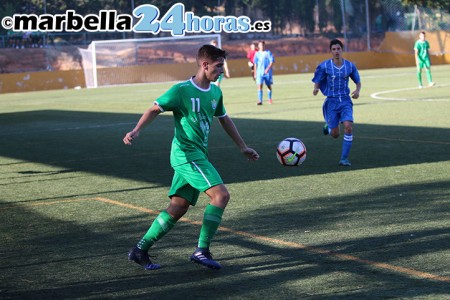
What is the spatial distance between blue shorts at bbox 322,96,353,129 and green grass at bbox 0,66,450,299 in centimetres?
69

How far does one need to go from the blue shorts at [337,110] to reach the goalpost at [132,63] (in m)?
36.3

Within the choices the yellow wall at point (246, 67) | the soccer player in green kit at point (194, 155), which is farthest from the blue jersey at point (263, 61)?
the yellow wall at point (246, 67)

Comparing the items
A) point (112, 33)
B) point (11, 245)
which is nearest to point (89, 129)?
point (11, 245)

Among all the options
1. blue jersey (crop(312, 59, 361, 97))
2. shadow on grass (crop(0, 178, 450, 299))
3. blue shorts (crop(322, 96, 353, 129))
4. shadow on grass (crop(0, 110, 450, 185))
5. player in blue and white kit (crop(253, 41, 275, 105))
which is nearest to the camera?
shadow on grass (crop(0, 178, 450, 299))

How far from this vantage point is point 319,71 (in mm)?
14664

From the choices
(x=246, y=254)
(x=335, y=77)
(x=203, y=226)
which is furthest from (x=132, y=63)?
(x=203, y=226)

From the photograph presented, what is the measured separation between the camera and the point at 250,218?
979 centimetres

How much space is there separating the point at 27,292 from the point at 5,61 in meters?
55.2

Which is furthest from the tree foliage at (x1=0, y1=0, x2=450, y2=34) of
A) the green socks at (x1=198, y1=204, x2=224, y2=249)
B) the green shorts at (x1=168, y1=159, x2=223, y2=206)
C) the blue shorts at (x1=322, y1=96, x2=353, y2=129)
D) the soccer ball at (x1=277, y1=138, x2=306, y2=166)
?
the green socks at (x1=198, y1=204, x2=224, y2=249)

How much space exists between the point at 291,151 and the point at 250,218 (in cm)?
126

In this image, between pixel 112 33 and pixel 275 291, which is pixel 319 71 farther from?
pixel 112 33

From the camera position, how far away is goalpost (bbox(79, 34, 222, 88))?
50.8 m

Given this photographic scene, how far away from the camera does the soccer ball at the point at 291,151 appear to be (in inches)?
420

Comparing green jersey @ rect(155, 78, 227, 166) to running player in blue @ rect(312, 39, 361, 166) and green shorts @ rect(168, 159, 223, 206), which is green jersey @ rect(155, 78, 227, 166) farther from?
running player in blue @ rect(312, 39, 361, 166)
